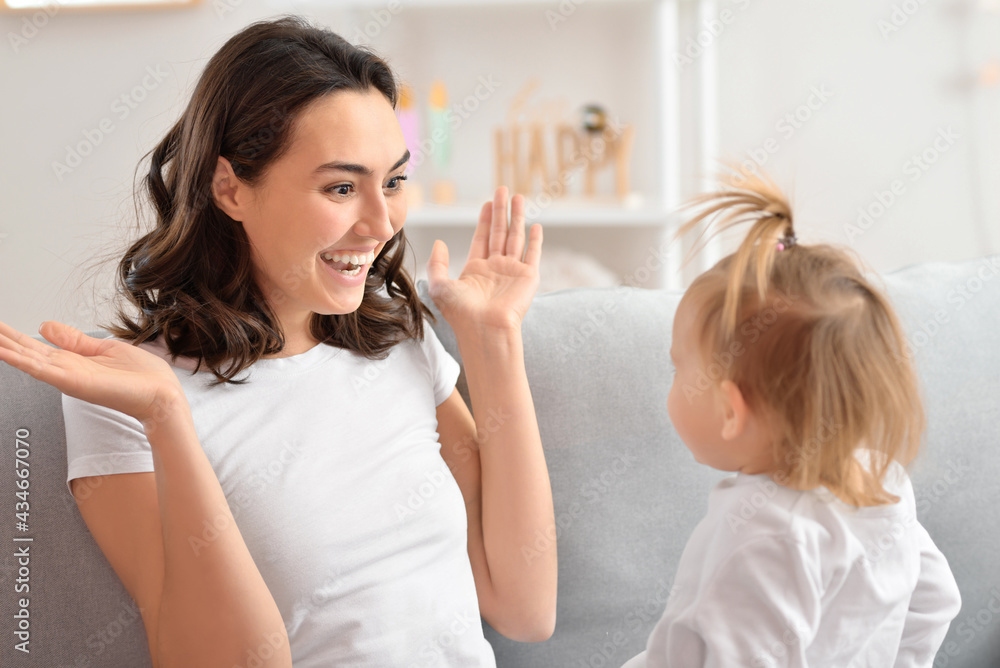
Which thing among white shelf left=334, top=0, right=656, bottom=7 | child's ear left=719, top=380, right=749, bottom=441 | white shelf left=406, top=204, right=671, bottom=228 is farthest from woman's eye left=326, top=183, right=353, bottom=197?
white shelf left=334, top=0, right=656, bottom=7

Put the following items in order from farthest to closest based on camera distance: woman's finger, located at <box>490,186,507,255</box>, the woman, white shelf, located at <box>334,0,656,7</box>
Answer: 1. white shelf, located at <box>334,0,656,7</box>
2. woman's finger, located at <box>490,186,507,255</box>
3. the woman

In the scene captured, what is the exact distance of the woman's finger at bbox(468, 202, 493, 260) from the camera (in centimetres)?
119

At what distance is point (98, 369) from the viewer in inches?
30.0

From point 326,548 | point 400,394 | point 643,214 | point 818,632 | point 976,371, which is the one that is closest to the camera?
point 818,632

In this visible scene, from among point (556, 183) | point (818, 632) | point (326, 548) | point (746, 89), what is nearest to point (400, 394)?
point (326, 548)

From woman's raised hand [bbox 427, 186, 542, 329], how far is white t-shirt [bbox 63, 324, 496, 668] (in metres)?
0.14

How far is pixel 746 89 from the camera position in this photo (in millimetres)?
2816

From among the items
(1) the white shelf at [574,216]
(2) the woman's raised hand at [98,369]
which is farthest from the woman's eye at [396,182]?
(1) the white shelf at [574,216]

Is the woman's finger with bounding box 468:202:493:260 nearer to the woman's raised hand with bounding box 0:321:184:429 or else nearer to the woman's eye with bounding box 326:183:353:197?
the woman's eye with bounding box 326:183:353:197

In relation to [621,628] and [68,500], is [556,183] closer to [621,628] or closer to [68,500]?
[621,628]

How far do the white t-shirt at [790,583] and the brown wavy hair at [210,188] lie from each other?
1.62 ft

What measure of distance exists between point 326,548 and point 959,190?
2.71 metres

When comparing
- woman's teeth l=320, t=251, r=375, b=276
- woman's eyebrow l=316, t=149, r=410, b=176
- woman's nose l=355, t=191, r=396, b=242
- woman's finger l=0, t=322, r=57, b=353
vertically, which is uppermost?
woman's eyebrow l=316, t=149, r=410, b=176

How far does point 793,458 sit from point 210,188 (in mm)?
705
